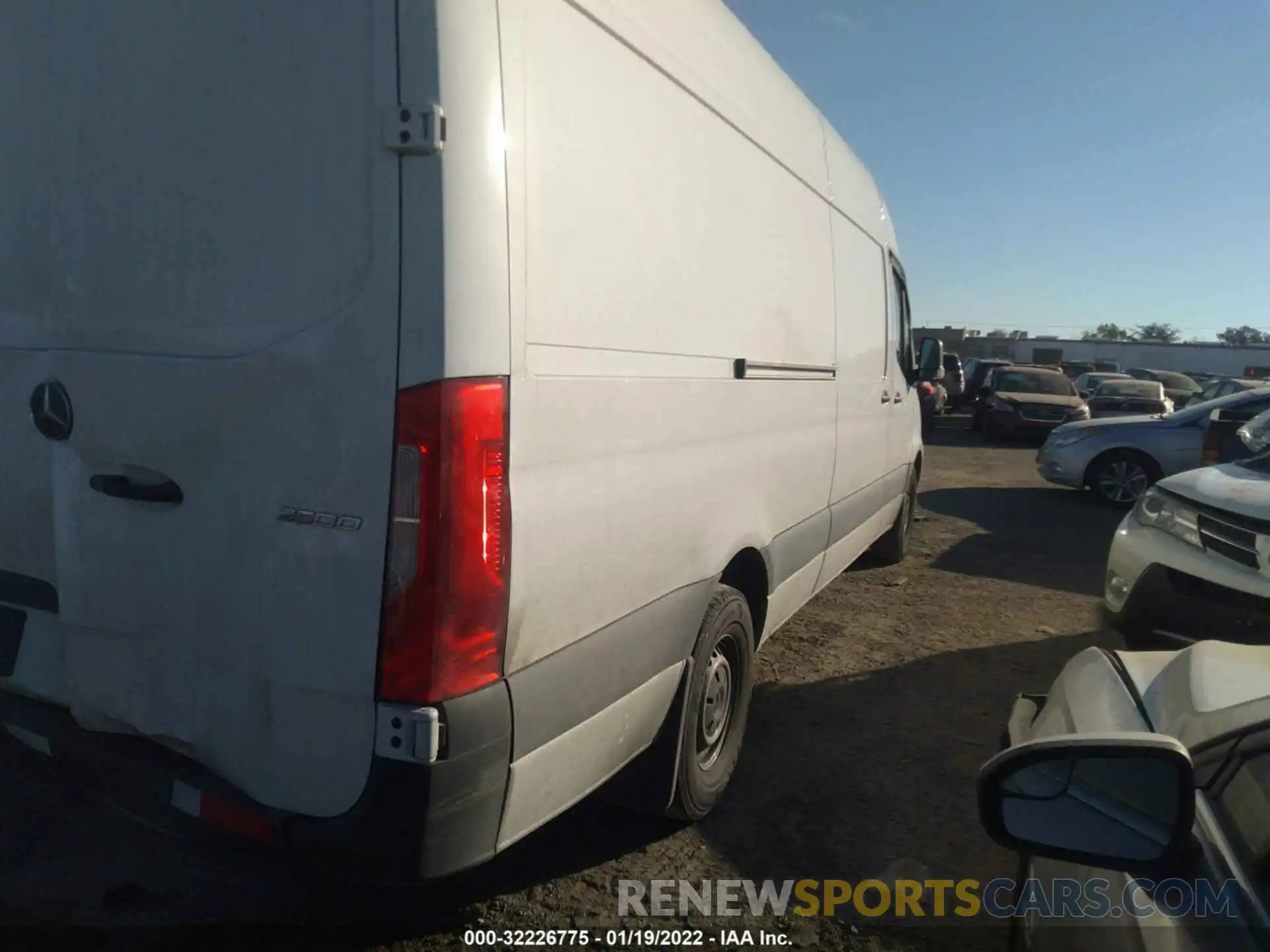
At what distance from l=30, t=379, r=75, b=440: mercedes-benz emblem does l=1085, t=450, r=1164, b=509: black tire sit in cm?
1139

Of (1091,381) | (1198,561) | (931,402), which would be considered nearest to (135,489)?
(1198,561)

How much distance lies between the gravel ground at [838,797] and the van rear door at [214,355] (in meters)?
0.99

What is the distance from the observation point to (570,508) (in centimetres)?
230

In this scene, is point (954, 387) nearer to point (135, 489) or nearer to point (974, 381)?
point (974, 381)

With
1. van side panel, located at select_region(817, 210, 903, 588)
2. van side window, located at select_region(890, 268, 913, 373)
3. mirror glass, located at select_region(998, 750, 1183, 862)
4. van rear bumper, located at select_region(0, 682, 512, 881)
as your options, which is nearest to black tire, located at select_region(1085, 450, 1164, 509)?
van side window, located at select_region(890, 268, 913, 373)

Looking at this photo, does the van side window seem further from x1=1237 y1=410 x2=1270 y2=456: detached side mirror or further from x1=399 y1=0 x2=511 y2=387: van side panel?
x1=399 y1=0 x2=511 y2=387: van side panel

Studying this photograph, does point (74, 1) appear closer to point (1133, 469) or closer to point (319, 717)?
point (319, 717)

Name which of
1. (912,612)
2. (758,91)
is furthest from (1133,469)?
(758,91)

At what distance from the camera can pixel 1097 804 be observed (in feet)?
5.45

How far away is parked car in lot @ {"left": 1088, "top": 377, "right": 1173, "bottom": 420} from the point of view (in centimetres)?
1967

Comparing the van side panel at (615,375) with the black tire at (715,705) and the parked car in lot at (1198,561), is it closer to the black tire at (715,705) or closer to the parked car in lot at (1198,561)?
the black tire at (715,705)

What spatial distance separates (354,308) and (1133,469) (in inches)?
449

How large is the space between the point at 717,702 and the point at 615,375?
1625 mm

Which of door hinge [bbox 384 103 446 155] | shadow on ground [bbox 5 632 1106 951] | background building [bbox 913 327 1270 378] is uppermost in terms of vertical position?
background building [bbox 913 327 1270 378]
